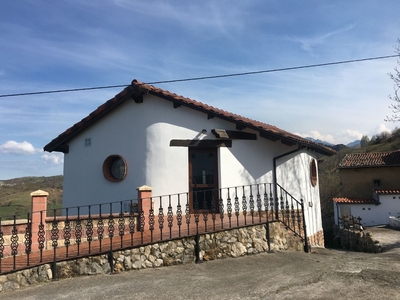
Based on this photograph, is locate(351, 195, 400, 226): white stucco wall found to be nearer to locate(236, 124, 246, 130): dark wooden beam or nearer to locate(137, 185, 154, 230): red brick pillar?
locate(236, 124, 246, 130): dark wooden beam

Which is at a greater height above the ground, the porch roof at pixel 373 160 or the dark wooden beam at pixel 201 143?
the porch roof at pixel 373 160

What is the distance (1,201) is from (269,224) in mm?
29072

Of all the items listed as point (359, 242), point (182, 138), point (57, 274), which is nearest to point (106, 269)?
point (57, 274)

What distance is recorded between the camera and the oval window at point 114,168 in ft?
33.3

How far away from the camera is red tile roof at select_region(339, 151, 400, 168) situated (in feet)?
81.6

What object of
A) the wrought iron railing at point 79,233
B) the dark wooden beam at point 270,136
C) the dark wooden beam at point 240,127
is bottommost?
the wrought iron railing at point 79,233

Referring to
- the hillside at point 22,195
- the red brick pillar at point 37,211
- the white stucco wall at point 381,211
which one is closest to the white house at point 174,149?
the red brick pillar at point 37,211

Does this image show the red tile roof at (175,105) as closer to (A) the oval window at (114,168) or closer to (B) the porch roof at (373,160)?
(A) the oval window at (114,168)

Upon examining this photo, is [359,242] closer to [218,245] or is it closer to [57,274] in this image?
[218,245]

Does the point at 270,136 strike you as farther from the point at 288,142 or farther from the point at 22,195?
the point at 22,195

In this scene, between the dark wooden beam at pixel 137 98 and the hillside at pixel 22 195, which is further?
the hillside at pixel 22 195

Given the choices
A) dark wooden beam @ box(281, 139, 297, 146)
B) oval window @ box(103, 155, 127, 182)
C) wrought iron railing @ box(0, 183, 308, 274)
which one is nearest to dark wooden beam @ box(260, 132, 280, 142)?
dark wooden beam @ box(281, 139, 297, 146)

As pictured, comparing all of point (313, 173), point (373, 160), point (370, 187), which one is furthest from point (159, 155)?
point (373, 160)

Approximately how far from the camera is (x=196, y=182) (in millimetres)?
9641
